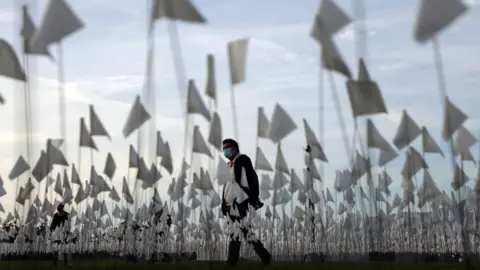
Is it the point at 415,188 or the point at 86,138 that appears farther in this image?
the point at 415,188

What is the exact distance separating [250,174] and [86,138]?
210 inches

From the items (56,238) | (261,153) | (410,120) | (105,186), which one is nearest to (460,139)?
(410,120)

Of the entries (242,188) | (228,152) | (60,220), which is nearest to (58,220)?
(60,220)

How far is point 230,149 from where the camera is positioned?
10.3m

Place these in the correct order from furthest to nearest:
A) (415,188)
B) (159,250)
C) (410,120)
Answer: (415,188)
(159,250)
(410,120)

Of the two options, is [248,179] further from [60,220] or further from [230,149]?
[60,220]

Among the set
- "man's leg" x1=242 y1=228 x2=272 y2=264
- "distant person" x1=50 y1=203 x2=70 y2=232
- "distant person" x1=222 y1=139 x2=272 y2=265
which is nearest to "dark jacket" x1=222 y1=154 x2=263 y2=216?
A: "distant person" x1=222 y1=139 x2=272 y2=265

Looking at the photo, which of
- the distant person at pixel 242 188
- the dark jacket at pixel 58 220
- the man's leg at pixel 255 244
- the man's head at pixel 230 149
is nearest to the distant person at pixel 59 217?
the dark jacket at pixel 58 220

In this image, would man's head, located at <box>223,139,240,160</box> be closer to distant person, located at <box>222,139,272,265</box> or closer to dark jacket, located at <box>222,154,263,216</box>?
distant person, located at <box>222,139,272,265</box>

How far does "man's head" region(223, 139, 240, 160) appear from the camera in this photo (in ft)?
33.7

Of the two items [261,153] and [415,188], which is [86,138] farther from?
[415,188]

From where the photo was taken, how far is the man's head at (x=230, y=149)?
1028 centimetres

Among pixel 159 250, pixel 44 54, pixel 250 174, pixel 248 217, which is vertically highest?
pixel 44 54

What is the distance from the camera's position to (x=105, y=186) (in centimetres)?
2038
